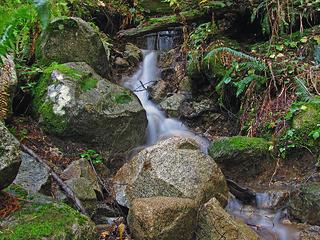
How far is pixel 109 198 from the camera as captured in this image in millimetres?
4395

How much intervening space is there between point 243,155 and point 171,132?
5.42 feet

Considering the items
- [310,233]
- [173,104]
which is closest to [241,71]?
[173,104]

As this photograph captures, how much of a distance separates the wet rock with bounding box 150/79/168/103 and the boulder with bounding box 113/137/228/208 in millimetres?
2544

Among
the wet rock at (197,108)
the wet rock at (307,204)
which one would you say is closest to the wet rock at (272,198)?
the wet rock at (307,204)

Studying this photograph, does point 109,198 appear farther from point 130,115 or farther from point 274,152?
point 274,152

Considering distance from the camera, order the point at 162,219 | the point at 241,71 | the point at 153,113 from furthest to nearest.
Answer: the point at 153,113
the point at 241,71
the point at 162,219

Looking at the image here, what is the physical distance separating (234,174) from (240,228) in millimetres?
1421

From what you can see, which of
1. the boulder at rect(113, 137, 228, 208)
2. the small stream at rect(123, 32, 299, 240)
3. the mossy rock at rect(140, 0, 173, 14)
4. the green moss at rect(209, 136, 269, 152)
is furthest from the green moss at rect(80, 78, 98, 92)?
the mossy rock at rect(140, 0, 173, 14)

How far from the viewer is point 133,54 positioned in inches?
323

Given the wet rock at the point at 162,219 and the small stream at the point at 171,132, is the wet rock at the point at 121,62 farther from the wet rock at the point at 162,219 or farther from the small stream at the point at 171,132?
the wet rock at the point at 162,219

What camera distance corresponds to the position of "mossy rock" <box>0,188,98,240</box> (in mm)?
2475

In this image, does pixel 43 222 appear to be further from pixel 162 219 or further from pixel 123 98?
pixel 123 98

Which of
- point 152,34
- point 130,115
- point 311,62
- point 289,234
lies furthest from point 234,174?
point 152,34

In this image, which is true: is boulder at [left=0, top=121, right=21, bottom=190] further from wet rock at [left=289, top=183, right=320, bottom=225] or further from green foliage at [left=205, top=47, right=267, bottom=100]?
green foliage at [left=205, top=47, right=267, bottom=100]
